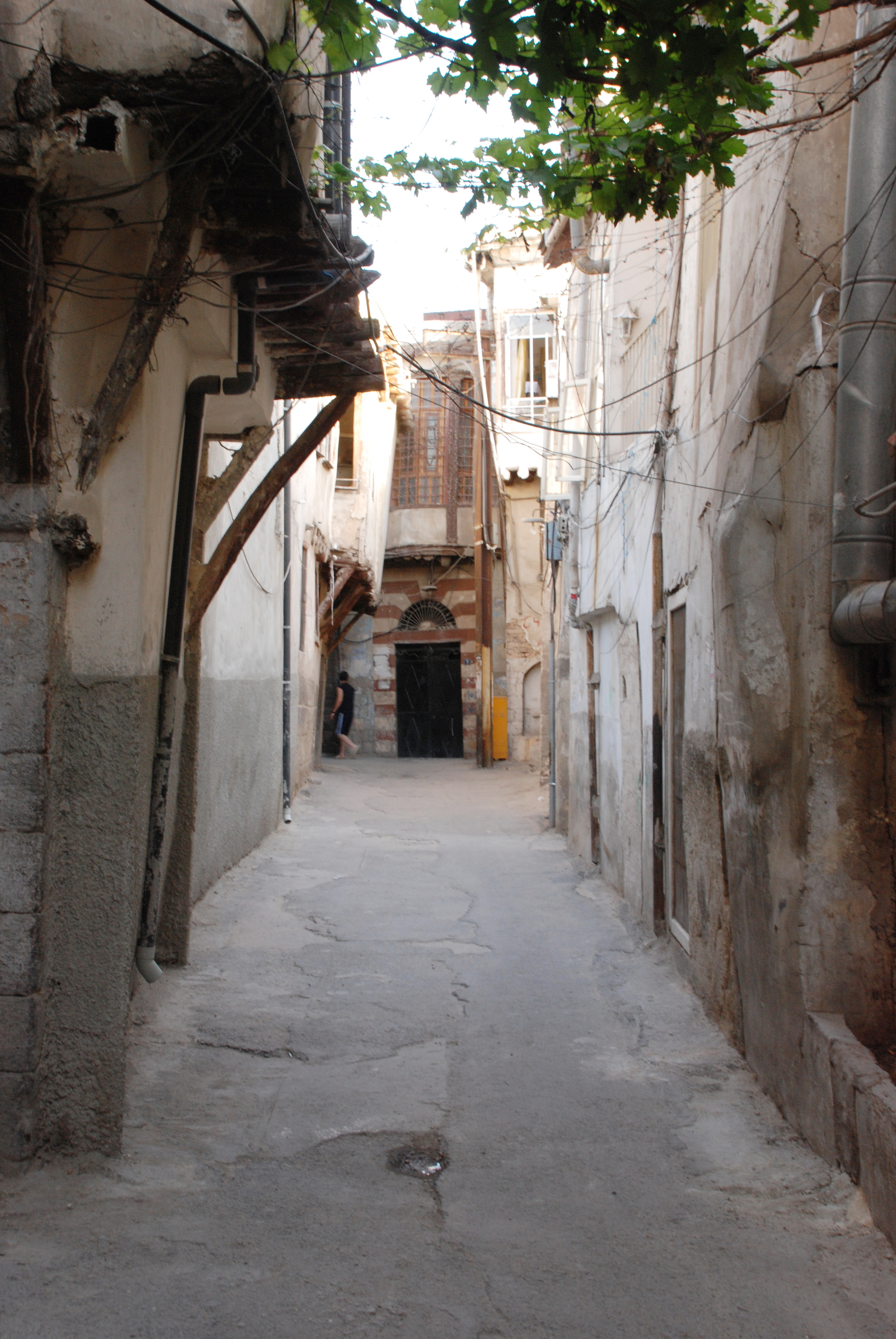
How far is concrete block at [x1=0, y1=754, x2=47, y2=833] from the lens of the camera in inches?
140

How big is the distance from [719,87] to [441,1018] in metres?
4.46

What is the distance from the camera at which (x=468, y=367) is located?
81.5 feet

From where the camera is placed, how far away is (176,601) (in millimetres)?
4859

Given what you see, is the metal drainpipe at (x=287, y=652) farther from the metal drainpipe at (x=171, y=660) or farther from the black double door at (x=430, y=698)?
the black double door at (x=430, y=698)

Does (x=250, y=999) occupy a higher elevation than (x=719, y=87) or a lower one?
lower

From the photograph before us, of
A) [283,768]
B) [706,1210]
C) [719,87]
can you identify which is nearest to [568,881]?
[283,768]

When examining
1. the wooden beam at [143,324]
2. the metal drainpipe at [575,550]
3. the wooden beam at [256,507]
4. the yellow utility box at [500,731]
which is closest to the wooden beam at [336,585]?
the yellow utility box at [500,731]

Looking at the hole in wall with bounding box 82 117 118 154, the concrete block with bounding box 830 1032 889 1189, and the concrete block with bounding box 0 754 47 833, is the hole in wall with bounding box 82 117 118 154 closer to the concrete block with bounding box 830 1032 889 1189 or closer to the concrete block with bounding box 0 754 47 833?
the concrete block with bounding box 0 754 47 833

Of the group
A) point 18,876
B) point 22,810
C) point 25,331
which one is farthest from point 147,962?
point 25,331

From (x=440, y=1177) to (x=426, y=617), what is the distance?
21838 mm

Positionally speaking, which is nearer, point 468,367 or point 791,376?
point 791,376

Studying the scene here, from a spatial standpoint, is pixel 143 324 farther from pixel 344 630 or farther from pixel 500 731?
pixel 500 731

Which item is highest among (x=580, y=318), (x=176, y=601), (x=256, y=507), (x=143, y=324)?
(x=580, y=318)

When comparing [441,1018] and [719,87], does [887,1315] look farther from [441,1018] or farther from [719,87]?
[719,87]
